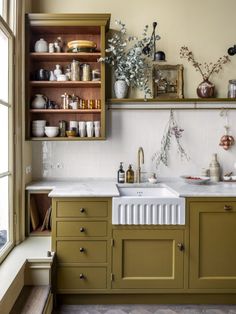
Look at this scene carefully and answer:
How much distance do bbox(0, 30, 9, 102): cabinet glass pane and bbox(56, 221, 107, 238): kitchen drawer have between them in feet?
3.82

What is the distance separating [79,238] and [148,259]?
603 millimetres

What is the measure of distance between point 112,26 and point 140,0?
0.40m

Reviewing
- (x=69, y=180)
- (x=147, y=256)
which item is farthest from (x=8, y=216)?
(x=147, y=256)

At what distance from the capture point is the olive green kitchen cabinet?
2752 mm

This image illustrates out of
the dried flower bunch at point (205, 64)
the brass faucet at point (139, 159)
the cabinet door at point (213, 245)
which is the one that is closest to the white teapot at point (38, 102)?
the brass faucet at point (139, 159)

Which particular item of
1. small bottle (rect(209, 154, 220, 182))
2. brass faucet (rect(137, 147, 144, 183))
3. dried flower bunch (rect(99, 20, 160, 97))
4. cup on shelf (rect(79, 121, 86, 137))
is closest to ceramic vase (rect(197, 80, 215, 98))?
dried flower bunch (rect(99, 20, 160, 97))

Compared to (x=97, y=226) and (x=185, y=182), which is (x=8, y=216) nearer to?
(x=97, y=226)

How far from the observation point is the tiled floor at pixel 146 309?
270cm

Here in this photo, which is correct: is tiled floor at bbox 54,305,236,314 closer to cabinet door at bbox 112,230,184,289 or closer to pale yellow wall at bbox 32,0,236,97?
cabinet door at bbox 112,230,184,289

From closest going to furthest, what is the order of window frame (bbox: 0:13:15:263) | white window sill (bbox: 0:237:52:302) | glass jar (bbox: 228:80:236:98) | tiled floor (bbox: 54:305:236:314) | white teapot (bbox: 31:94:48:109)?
white window sill (bbox: 0:237:52:302), tiled floor (bbox: 54:305:236:314), window frame (bbox: 0:13:15:263), white teapot (bbox: 31:94:48:109), glass jar (bbox: 228:80:236:98)

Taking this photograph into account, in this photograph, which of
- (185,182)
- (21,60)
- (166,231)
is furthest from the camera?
(185,182)

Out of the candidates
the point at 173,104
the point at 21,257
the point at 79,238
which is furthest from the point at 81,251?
the point at 173,104

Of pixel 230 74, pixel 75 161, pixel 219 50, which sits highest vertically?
pixel 219 50

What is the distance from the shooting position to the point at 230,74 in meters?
3.51
